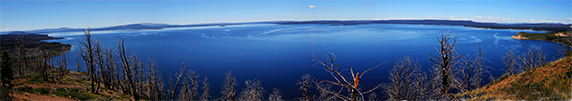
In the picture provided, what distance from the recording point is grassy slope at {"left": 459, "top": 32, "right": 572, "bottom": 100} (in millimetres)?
9312

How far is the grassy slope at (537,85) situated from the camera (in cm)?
→ 931

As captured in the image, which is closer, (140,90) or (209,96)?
(140,90)

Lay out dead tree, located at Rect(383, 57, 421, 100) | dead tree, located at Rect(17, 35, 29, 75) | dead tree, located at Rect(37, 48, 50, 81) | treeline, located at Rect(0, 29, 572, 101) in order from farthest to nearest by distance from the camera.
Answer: dead tree, located at Rect(37, 48, 50, 81) < dead tree, located at Rect(17, 35, 29, 75) < dead tree, located at Rect(383, 57, 421, 100) < treeline, located at Rect(0, 29, 572, 101)

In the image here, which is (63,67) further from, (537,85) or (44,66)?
(537,85)

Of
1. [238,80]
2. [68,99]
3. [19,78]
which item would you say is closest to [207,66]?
[238,80]

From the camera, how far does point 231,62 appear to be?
55219 millimetres

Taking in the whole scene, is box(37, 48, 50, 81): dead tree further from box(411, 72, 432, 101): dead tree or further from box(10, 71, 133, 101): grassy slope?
box(411, 72, 432, 101): dead tree

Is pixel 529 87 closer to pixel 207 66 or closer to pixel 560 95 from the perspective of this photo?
pixel 560 95

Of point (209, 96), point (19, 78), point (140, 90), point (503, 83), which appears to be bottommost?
point (209, 96)

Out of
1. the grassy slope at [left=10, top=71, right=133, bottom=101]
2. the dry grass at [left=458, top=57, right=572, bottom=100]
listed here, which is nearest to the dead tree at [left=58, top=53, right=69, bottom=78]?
the grassy slope at [left=10, top=71, right=133, bottom=101]

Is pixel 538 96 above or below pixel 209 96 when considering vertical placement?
above

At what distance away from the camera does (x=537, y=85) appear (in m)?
10.5

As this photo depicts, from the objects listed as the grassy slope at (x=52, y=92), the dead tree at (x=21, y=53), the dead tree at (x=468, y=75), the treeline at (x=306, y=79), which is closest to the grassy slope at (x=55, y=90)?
the grassy slope at (x=52, y=92)

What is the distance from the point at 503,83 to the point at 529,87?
2.39m
